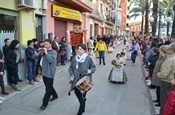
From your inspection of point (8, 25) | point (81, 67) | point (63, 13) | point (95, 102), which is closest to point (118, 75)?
point (95, 102)

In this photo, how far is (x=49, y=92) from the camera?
5676 mm

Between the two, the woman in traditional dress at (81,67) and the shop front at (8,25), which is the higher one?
the shop front at (8,25)

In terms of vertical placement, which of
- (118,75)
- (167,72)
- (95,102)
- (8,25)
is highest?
(8,25)

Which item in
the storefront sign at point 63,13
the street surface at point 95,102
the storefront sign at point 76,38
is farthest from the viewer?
the storefront sign at point 76,38

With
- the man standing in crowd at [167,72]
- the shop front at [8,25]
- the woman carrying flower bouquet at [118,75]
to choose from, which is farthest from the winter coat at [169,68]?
the shop front at [8,25]

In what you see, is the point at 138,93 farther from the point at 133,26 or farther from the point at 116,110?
the point at 133,26

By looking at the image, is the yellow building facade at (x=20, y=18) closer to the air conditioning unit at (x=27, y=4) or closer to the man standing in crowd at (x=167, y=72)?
the air conditioning unit at (x=27, y=4)

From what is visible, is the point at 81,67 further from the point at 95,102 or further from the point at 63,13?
the point at 63,13

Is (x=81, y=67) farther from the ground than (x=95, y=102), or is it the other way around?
(x=81, y=67)

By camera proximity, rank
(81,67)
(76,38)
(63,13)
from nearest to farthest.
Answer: (81,67) < (63,13) < (76,38)

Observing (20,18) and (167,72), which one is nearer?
(167,72)

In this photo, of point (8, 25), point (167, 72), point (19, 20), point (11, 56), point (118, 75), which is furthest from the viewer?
point (19, 20)

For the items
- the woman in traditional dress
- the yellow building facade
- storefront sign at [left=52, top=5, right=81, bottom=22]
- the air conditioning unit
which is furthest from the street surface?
storefront sign at [left=52, top=5, right=81, bottom=22]

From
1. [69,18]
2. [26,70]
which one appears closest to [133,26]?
[69,18]
